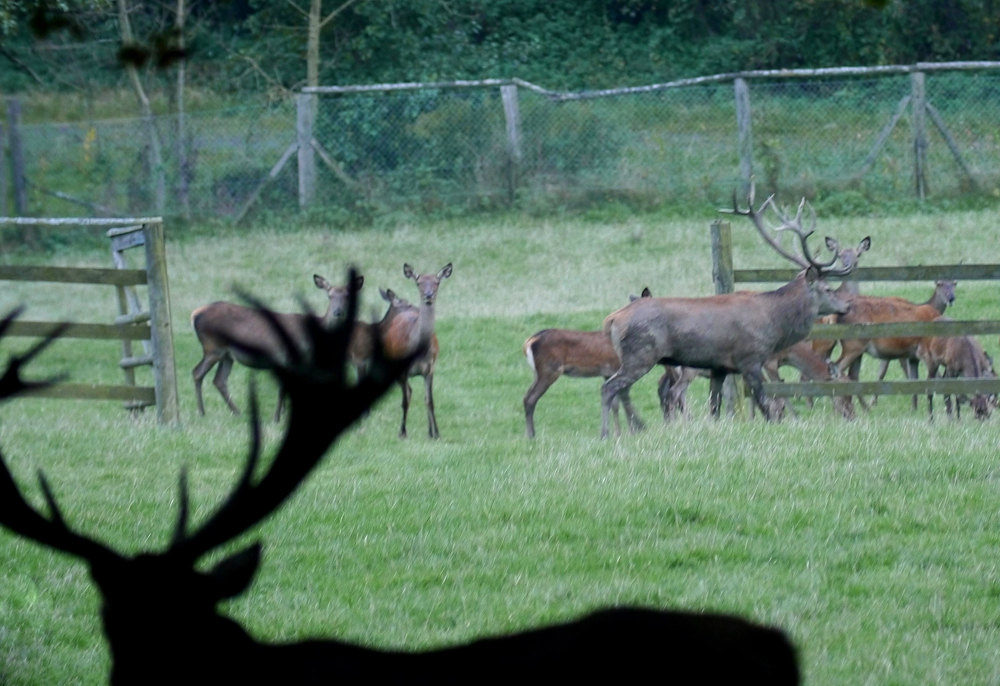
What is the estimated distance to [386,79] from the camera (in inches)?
976

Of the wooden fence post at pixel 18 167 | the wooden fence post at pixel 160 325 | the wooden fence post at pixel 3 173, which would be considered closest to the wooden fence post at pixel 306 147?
the wooden fence post at pixel 18 167

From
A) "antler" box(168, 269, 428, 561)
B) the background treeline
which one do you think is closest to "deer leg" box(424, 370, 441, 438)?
"antler" box(168, 269, 428, 561)

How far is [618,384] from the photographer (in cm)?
1066

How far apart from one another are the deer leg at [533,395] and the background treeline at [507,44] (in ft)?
43.3

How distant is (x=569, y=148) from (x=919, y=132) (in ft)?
15.9

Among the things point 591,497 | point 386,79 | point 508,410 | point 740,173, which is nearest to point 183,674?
point 591,497

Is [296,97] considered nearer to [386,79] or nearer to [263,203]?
[263,203]

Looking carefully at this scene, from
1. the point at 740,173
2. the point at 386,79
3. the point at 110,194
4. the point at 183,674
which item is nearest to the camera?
the point at 183,674

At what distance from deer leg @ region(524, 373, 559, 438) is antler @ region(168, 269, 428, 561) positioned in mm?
9265

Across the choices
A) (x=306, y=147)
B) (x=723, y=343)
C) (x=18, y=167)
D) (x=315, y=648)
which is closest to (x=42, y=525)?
(x=315, y=648)

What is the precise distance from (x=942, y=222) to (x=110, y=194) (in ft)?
40.2

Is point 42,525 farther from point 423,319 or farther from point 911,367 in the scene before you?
point 911,367

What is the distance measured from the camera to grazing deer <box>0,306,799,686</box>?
5.57 feet

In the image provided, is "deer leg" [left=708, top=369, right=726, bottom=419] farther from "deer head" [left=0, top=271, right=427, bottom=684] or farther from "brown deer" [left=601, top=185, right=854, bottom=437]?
"deer head" [left=0, top=271, right=427, bottom=684]
